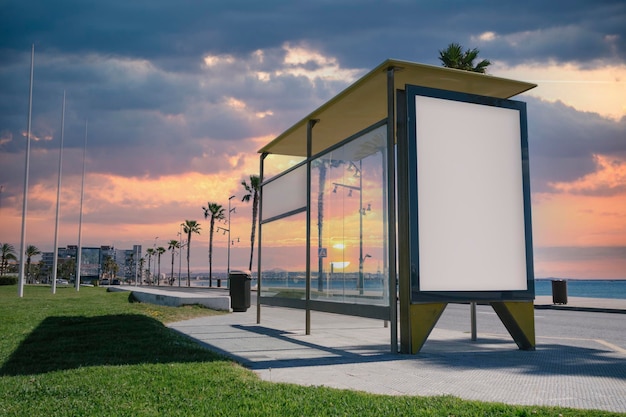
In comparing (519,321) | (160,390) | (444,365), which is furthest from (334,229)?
(160,390)

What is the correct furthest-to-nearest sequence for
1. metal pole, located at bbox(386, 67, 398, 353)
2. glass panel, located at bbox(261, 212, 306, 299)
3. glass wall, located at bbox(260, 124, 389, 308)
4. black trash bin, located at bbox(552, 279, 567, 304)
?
1. black trash bin, located at bbox(552, 279, 567, 304)
2. glass panel, located at bbox(261, 212, 306, 299)
3. glass wall, located at bbox(260, 124, 389, 308)
4. metal pole, located at bbox(386, 67, 398, 353)

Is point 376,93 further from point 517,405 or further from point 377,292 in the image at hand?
point 517,405

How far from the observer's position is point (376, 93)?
11.0 meters

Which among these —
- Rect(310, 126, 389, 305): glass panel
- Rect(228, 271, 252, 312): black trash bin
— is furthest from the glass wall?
Rect(228, 271, 252, 312): black trash bin

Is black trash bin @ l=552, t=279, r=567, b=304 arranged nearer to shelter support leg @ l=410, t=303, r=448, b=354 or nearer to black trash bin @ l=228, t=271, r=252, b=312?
black trash bin @ l=228, t=271, r=252, b=312

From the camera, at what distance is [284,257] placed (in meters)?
15.2

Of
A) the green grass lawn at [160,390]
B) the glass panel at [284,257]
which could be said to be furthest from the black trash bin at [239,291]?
the green grass lawn at [160,390]

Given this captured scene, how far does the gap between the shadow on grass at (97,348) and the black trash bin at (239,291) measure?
6970 mm

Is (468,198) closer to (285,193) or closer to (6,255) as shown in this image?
(285,193)

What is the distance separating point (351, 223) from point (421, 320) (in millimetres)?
2883

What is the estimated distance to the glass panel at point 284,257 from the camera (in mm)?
13930

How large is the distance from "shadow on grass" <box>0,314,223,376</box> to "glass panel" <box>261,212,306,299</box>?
3.31 metres

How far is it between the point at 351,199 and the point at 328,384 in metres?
5.46

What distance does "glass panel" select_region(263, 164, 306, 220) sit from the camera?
1419 cm
